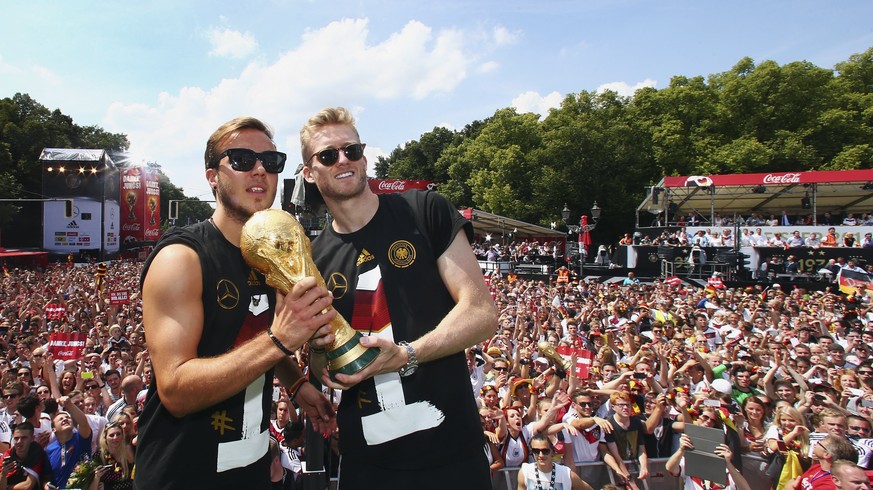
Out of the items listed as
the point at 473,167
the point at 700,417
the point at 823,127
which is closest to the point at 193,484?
the point at 700,417

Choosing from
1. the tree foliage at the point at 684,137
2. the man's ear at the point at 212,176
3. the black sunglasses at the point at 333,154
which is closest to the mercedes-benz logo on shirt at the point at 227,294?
the man's ear at the point at 212,176

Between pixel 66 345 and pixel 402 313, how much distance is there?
9.13 m

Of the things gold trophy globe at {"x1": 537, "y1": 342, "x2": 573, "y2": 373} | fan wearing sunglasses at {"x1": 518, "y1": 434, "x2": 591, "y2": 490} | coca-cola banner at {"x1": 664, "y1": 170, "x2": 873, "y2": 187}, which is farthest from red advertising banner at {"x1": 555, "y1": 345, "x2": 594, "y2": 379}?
coca-cola banner at {"x1": 664, "y1": 170, "x2": 873, "y2": 187}

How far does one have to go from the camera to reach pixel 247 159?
2.11 m

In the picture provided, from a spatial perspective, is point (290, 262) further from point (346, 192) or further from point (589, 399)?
point (589, 399)

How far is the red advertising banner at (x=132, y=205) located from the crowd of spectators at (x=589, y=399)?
44051 mm

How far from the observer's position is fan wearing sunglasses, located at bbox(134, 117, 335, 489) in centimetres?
171

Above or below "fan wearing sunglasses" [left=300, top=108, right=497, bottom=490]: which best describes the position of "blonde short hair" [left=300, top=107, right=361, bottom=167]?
above

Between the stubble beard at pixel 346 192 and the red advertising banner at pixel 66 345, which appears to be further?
the red advertising banner at pixel 66 345

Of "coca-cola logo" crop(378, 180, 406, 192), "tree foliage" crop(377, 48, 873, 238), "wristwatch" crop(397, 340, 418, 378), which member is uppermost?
"tree foliage" crop(377, 48, 873, 238)

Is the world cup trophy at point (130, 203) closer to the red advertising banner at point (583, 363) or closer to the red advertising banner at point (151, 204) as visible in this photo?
the red advertising banner at point (151, 204)

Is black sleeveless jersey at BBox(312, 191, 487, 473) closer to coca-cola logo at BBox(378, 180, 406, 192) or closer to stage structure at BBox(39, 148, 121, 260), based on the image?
coca-cola logo at BBox(378, 180, 406, 192)

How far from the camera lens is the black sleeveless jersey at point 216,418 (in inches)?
73.7

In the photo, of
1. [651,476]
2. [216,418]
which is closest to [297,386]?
[216,418]
